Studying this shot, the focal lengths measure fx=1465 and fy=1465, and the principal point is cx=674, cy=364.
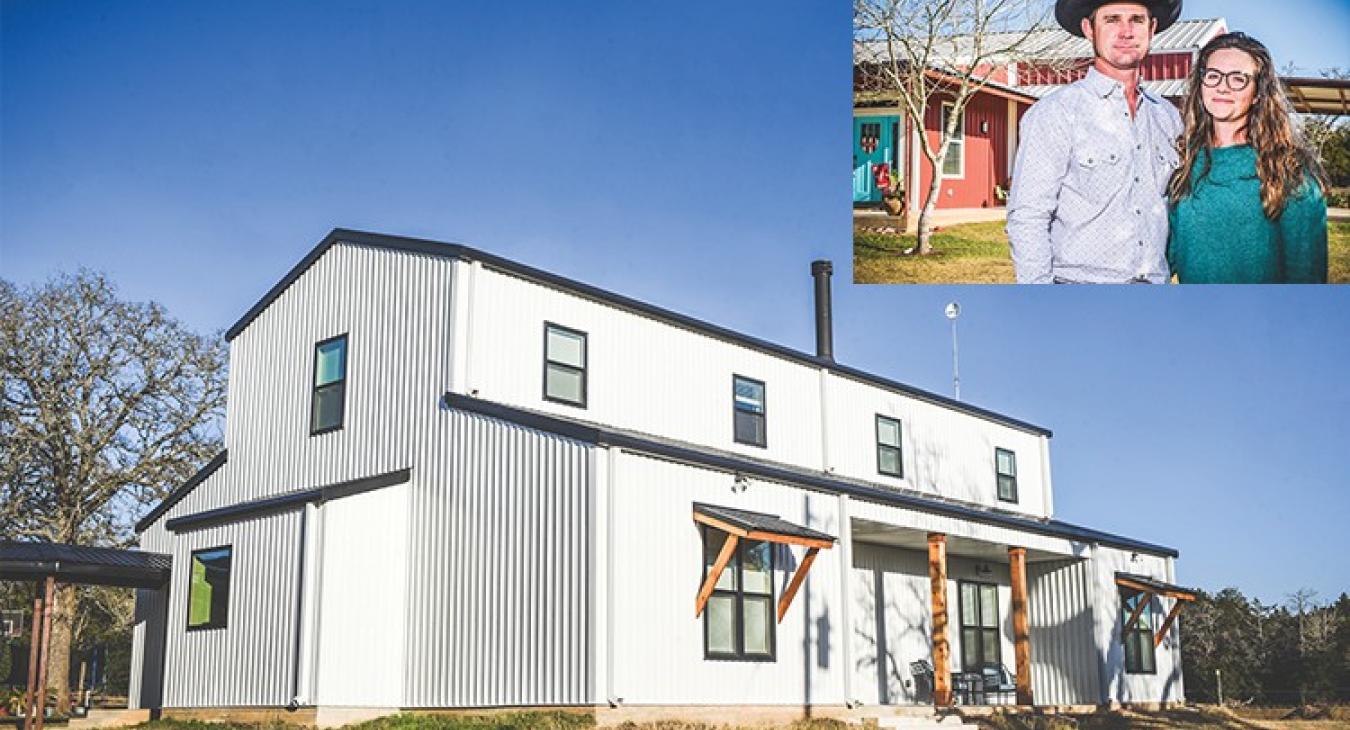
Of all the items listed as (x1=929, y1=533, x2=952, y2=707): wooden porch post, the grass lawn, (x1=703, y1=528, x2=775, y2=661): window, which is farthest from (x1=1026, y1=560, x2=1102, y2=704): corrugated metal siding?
the grass lawn

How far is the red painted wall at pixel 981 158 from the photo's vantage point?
19375 mm

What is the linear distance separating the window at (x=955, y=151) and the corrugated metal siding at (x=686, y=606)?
5.00 m

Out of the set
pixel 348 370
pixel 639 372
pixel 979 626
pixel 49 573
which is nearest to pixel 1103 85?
pixel 639 372

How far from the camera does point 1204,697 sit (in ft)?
122

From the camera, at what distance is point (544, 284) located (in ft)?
71.7

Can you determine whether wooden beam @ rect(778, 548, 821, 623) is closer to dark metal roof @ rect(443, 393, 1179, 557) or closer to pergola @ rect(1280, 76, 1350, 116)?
dark metal roof @ rect(443, 393, 1179, 557)

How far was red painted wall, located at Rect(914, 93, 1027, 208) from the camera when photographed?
19375 mm

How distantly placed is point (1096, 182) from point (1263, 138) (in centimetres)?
253

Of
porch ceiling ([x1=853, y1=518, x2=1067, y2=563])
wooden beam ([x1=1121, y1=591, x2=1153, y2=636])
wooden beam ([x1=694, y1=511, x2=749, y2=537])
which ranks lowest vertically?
wooden beam ([x1=1121, y1=591, x2=1153, y2=636])

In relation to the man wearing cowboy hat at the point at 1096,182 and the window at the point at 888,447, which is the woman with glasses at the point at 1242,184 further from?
the window at the point at 888,447

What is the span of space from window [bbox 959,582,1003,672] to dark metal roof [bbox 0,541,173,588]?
1379 centimetres

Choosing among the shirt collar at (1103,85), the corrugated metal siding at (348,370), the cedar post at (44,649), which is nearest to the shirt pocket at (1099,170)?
the shirt collar at (1103,85)

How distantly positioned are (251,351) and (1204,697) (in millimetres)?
25585

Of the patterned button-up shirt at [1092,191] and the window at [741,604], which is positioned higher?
the patterned button-up shirt at [1092,191]
